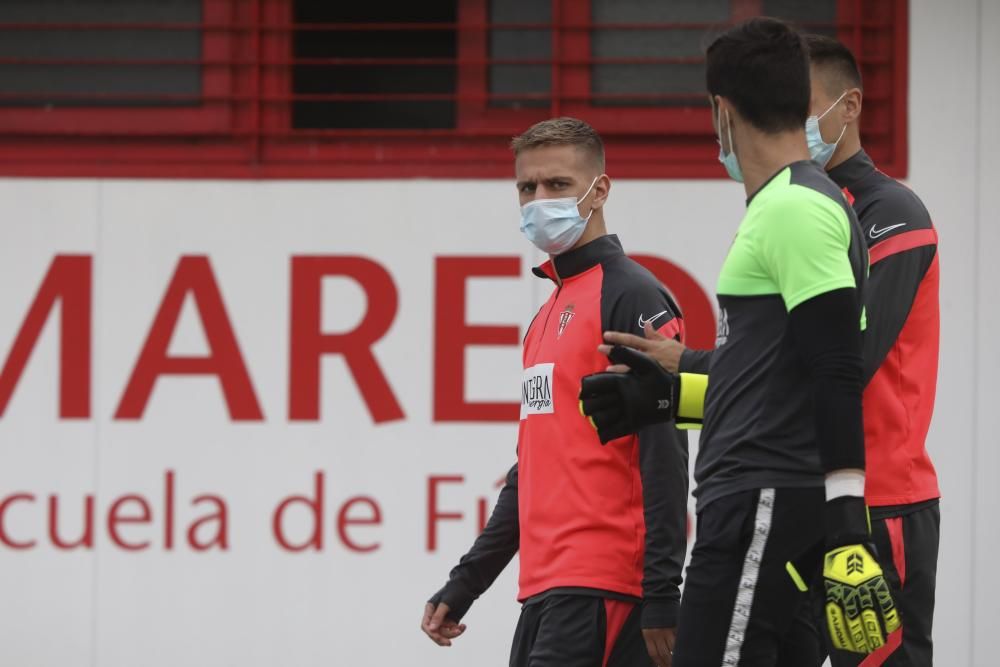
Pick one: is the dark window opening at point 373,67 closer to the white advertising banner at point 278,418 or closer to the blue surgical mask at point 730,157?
the white advertising banner at point 278,418

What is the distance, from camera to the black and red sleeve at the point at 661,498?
11.8 feet

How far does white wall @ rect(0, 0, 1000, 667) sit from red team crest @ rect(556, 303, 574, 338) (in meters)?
2.11

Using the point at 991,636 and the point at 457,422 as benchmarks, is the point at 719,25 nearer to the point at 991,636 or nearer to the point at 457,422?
the point at 457,422

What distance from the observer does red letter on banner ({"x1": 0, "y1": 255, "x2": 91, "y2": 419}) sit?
6.11 metres

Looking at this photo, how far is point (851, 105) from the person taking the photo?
371 centimetres

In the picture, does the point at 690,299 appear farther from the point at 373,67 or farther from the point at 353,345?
the point at 373,67

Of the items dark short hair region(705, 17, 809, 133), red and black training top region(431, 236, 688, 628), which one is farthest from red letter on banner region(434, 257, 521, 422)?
dark short hair region(705, 17, 809, 133)

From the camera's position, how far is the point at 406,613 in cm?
605

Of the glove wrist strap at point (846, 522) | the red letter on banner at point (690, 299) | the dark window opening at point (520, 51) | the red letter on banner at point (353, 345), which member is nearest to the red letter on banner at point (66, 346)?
the red letter on banner at point (353, 345)

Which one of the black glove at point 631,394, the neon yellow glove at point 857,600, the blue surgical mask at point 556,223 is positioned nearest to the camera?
the neon yellow glove at point 857,600

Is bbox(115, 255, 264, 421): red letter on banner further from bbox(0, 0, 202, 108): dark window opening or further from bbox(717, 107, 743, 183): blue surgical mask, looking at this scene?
bbox(717, 107, 743, 183): blue surgical mask

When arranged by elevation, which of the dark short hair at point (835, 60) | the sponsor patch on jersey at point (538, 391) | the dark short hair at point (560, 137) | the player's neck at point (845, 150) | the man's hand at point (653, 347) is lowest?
the sponsor patch on jersey at point (538, 391)

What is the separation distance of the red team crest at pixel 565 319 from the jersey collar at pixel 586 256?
0.13 meters

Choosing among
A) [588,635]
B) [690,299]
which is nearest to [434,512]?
[690,299]
